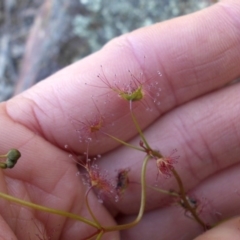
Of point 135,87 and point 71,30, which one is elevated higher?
point 71,30

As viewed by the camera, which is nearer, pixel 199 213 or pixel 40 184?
pixel 40 184

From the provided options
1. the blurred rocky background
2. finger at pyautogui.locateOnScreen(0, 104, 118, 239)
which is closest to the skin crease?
finger at pyautogui.locateOnScreen(0, 104, 118, 239)

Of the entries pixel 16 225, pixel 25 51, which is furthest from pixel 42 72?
pixel 16 225

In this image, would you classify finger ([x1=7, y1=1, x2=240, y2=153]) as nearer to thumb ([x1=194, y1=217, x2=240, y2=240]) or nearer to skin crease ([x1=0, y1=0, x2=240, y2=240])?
skin crease ([x1=0, y1=0, x2=240, y2=240])

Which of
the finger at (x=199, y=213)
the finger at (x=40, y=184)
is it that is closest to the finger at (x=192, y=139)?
the finger at (x=199, y=213)

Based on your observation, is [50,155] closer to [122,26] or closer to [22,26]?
[122,26]

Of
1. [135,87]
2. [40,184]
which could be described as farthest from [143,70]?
[40,184]

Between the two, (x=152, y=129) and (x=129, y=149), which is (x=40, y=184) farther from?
(x=152, y=129)
